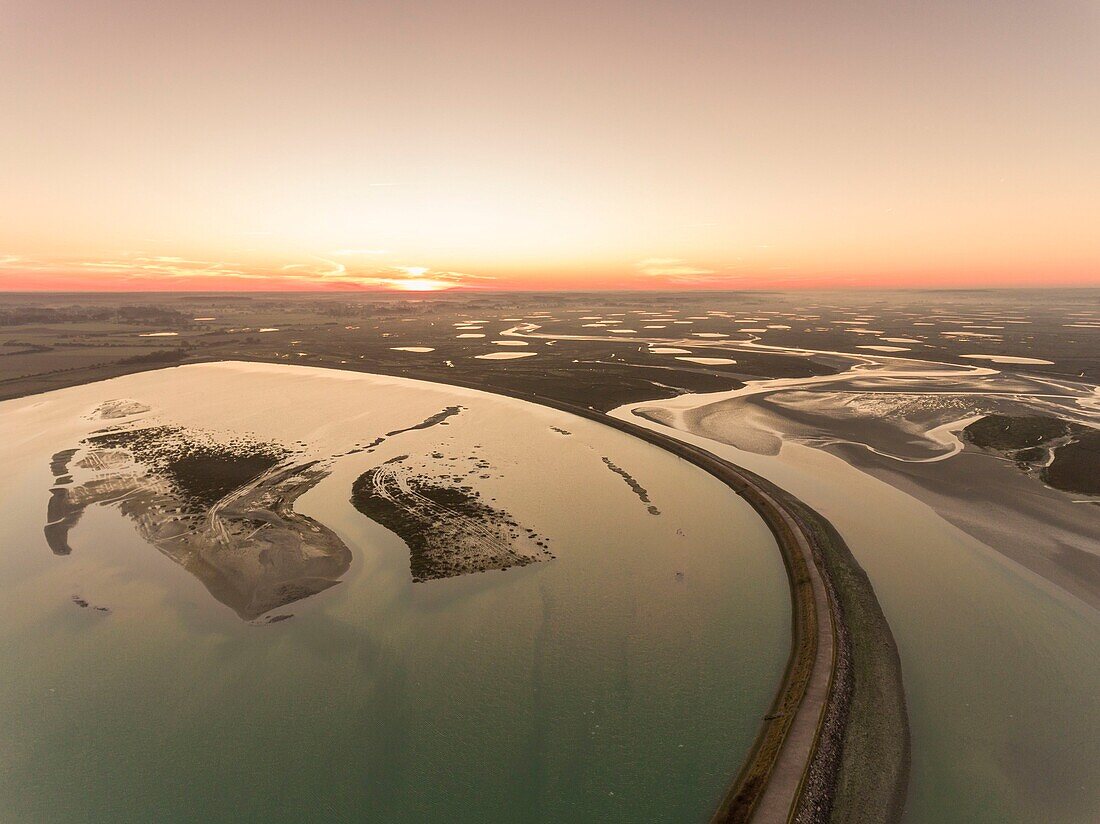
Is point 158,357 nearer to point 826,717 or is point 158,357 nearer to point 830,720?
point 826,717

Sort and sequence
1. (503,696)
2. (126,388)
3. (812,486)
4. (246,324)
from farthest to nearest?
(246,324), (126,388), (812,486), (503,696)

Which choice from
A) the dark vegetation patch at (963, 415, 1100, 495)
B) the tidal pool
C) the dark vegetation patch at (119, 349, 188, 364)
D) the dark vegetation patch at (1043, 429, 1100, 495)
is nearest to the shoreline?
the tidal pool

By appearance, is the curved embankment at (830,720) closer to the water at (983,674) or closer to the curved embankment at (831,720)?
the curved embankment at (831,720)

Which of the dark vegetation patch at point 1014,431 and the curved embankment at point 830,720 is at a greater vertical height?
the dark vegetation patch at point 1014,431

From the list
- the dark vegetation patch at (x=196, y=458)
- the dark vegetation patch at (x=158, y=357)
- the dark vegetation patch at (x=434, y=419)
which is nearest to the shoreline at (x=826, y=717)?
the dark vegetation patch at (x=196, y=458)

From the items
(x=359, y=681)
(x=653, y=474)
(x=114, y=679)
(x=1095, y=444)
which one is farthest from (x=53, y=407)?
(x=1095, y=444)

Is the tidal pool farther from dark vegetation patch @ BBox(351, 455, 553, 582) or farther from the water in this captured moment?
the water

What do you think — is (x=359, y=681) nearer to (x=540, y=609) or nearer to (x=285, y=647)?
(x=285, y=647)

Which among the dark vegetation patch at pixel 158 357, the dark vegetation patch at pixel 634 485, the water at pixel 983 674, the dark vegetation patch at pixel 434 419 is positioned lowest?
the dark vegetation patch at pixel 158 357
